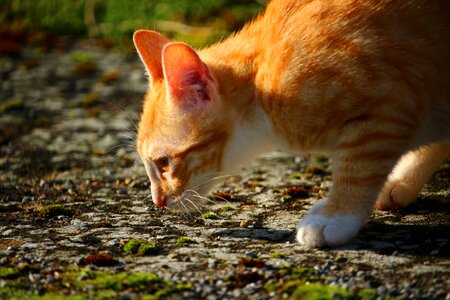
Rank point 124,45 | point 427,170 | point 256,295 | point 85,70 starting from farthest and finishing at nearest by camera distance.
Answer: point 124,45 → point 85,70 → point 427,170 → point 256,295

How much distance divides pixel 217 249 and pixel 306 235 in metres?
0.45

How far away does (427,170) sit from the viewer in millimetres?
4551

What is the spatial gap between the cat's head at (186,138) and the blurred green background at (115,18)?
3.89 meters

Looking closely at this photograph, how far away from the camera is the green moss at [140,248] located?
147 inches

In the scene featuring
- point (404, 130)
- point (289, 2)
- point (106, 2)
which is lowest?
point (404, 130)

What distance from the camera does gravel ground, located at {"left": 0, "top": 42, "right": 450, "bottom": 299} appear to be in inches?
128

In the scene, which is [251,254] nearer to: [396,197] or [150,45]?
[396,197]

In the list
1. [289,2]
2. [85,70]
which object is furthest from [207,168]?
[85,70]

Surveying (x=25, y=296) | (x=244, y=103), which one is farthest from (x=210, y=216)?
(x=25, y=296)

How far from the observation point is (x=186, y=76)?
4.02 m

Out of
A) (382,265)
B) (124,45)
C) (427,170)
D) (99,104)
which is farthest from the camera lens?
(124,45)

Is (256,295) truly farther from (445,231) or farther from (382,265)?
(445,231)

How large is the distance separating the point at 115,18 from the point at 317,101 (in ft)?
17.8

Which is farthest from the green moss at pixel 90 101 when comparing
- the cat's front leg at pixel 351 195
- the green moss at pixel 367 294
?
the green moss at pixel 367 294
